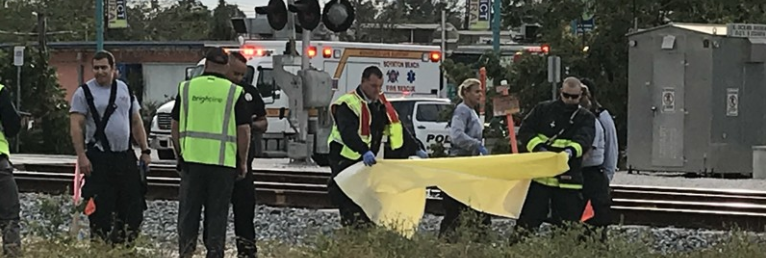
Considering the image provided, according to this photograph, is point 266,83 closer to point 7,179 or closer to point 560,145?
point 560,145

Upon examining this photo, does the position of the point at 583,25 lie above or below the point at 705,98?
above

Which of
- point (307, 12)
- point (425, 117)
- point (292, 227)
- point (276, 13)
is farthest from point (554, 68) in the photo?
point (292, 227)

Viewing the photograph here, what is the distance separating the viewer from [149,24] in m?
84.1

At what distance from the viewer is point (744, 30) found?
79.2 feet

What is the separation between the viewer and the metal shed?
24.4m

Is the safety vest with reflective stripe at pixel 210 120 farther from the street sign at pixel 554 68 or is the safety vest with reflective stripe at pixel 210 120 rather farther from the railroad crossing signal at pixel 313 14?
the street sign at pixel 554 68

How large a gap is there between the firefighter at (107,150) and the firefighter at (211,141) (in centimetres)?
51

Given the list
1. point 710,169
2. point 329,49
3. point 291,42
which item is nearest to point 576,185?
point 710,169

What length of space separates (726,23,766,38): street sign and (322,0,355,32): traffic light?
632 centimetres

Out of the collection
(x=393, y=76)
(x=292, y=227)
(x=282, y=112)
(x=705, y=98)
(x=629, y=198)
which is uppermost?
(x=393, y=76)

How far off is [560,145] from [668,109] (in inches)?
562

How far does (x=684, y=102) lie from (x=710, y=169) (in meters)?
1.21

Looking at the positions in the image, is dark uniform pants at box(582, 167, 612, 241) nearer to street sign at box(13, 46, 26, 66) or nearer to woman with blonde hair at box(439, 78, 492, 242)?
Answer: woman with blonde hair at box(439, 78, 492, 242)

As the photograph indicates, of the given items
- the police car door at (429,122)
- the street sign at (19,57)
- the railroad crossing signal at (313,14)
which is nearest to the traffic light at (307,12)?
the railroad crossing signal at (313,14)
